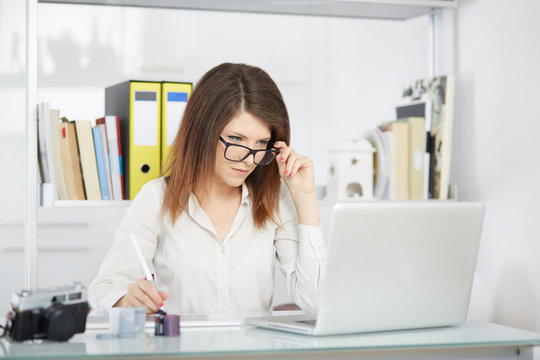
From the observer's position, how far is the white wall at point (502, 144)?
187cm

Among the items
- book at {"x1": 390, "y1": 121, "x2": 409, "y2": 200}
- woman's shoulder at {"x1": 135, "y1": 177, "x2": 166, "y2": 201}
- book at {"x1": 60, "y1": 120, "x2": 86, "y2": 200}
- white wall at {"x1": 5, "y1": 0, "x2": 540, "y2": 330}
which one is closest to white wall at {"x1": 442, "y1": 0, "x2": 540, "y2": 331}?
book at {"x1": 390, "y1": 121, "x2": 409, "y2": 200}

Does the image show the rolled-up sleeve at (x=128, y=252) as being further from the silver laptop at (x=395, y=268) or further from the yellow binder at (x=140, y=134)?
the silver laptop at (x=395, y=268)

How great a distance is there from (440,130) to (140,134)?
96 cm

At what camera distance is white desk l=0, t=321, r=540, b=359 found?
111 cm

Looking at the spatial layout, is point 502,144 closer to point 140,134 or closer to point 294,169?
point 294,169

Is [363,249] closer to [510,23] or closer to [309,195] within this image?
[309,195]

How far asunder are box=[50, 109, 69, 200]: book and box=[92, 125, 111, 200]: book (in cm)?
10

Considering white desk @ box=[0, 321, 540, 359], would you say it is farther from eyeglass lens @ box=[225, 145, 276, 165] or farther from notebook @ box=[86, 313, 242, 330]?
eyeglass lens @ box=[225, 145, 276, 165]

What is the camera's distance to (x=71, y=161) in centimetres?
201

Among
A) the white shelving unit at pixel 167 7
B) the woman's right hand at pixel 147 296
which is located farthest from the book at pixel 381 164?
the woman's right hand at pixel 147 296

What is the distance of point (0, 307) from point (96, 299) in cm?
185

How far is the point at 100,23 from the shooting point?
344 centimetres

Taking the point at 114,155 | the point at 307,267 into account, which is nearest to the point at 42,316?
the point at 307,267

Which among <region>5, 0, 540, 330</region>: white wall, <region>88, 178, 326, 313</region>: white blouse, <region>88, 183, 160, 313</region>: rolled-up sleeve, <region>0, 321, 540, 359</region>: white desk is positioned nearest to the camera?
<region>0, 321, 540, 359</region>: white desk
